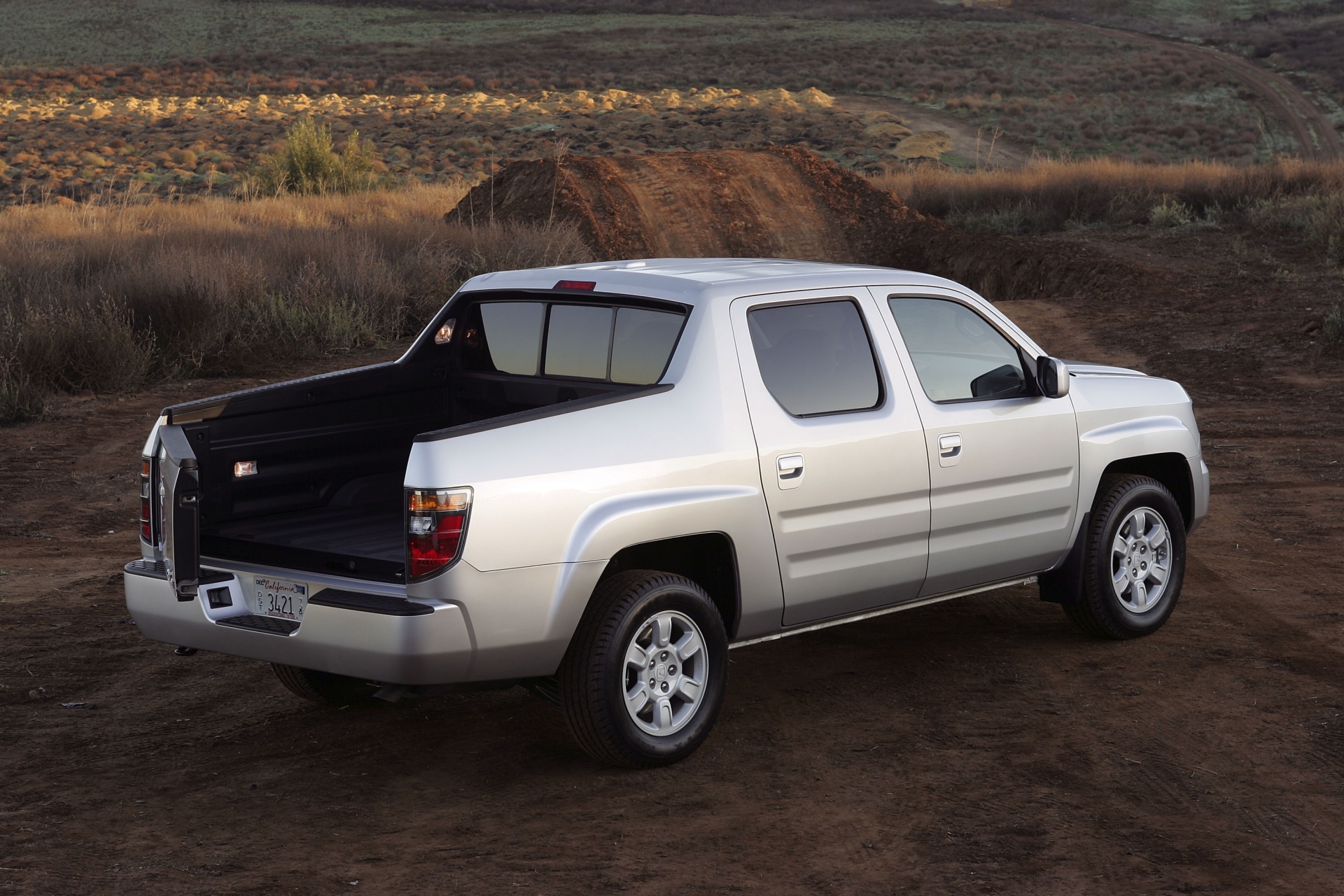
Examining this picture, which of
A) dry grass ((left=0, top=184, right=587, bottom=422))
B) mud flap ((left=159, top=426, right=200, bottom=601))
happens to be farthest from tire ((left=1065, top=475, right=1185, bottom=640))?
dry grass ((left=0, top=184, right=587, bottom=422))

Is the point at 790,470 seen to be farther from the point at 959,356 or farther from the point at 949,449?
the point at 959,356

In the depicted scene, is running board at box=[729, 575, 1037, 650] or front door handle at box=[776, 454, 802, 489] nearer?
front door handle at box=[776, 454, 802, 489]

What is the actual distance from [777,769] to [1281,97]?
6665 centimetres

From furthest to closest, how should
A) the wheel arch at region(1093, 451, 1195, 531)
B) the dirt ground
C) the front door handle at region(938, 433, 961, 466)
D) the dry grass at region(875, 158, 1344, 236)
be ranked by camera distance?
1. the dry grass at region(875, 158, 1344, 236)
2. the wheel arch at region(1093, 451, 1195, 531)
3. the front door handle at region(938, 433, 961, 466)
4. the dirt ground

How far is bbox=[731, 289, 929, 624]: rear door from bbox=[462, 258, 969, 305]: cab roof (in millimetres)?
68

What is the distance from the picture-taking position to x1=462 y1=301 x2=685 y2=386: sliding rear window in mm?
5652

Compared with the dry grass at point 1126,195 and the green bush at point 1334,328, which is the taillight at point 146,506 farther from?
the dry grass at point 1126,195

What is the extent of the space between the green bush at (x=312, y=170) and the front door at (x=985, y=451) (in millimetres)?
26611

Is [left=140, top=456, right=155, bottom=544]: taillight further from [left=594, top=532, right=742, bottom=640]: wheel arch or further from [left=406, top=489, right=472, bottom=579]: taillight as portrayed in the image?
[left=594, top=532, right=742, bottom=640]: wheel arch

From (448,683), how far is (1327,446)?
9989mm

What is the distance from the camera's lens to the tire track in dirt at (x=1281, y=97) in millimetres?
52969

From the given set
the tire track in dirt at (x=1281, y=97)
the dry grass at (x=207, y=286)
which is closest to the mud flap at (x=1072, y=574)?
the dry grass at (x=207, y=286)

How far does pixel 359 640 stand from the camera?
4688mm

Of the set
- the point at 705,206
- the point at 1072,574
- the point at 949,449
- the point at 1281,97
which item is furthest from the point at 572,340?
the point at 1281,97
